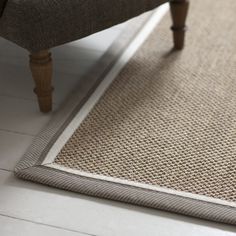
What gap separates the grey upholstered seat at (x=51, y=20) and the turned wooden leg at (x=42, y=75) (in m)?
0.05

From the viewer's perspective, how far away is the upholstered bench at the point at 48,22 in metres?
1.15

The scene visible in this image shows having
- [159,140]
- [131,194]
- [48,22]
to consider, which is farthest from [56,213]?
[48,22]

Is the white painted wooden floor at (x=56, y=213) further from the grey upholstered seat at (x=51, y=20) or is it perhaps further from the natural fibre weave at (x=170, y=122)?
the grey upholstered seat at (x=51, y=20)

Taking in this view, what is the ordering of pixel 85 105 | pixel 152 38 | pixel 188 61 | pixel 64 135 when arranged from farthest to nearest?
pixel 152 38 → pixel 188 61 → pixel 85 105 → pixel 64 135

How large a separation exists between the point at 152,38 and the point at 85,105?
0.44 metres

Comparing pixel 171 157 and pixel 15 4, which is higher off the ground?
pixel 15 4

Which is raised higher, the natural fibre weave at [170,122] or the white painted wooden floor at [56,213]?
the natural fibre weave at [170,122]

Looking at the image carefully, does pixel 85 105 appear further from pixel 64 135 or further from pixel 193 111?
pixel 193 111

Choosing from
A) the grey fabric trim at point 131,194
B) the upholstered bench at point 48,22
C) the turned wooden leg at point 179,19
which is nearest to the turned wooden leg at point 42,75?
the upholstered bench at point 48,22

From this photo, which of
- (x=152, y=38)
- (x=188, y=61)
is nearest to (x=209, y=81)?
(x=188, y=61)

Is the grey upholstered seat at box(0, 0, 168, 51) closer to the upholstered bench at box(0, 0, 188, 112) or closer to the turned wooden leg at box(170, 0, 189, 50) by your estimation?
the upholstered bench at box(0, 0, 188, 112)

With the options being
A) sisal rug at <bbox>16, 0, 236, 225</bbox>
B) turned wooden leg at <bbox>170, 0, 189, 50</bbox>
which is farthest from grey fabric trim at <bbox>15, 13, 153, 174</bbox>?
turned wooden leg at <bbox>170, 0, 189, 50</bbox>

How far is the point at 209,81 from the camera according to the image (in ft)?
4.69

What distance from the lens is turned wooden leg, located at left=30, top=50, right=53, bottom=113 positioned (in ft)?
4.06
